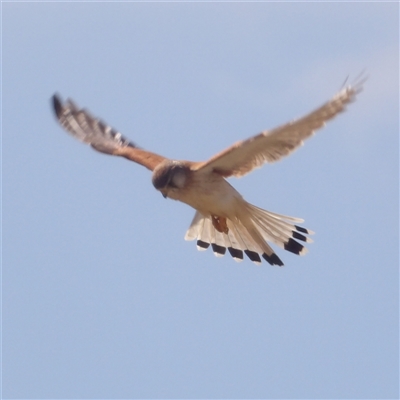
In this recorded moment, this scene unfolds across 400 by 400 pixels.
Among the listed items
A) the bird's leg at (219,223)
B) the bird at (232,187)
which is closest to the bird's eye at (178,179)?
the bird at (232,187)

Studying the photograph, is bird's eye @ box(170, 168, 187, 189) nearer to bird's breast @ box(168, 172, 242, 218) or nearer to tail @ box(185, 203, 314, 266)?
bird's breast @ box(168, 172, 242, 218)

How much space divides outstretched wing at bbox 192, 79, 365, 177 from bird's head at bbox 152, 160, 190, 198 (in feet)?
0.43

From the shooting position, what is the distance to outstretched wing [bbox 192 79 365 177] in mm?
9312

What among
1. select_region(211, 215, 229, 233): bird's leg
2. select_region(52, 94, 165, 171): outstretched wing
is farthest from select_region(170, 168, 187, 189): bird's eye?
select_region(52, 94, 165, 171): outstretched wing

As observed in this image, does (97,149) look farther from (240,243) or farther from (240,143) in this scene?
(240,143)

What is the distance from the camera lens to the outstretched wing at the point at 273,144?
931 centimetres

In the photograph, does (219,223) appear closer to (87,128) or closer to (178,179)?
(178,179)

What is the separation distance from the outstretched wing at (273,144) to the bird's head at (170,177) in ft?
0.43

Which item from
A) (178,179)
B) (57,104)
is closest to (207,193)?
(178,179)

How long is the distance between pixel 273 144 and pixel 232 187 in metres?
0.88

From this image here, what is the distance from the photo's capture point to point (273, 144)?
1014cm

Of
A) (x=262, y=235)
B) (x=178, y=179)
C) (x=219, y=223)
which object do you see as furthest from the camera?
(x=262, y=235)

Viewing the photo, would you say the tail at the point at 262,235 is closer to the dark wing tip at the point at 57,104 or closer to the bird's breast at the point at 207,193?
the bird's breast at the point at 207,193

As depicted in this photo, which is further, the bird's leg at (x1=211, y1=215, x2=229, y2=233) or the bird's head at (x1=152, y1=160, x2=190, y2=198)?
the bird's leg at (x1=211, y1=215, x2=229, y2=233)
